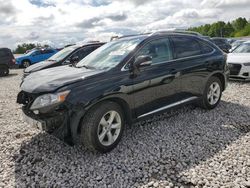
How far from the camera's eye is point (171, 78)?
15.2 ft

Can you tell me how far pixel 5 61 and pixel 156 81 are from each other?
13287 mm

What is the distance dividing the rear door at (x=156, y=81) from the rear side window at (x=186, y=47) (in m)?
0.20

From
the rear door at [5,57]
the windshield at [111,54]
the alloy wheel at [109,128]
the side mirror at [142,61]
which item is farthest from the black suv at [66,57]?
the rear door at [5,57]

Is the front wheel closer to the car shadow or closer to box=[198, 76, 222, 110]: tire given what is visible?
the car shadow

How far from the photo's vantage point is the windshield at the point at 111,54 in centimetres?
418

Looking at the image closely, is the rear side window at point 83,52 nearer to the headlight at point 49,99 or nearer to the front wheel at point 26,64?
the headlight at point 49,99

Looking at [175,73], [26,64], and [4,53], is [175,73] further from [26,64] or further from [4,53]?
[26,64]

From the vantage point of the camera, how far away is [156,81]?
4.36 m

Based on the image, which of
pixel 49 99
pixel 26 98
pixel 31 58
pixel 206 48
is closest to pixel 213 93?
pixel 206 48

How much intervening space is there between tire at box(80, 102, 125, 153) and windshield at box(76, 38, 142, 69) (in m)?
0.73

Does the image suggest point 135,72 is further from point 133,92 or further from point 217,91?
point 217,91

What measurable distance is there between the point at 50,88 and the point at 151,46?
6.35ft

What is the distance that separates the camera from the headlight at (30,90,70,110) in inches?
134

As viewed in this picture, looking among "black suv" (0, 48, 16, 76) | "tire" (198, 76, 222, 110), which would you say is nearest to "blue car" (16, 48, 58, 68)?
"black suv" (0, 48, 16, 76)
